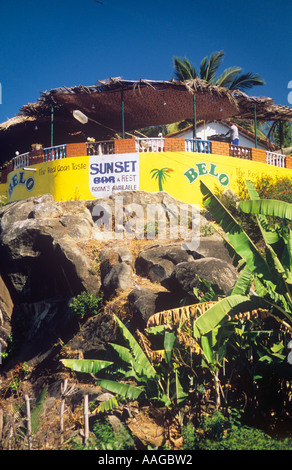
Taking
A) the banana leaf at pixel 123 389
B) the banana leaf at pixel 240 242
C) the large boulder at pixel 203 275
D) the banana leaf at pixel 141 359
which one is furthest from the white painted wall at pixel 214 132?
the banana leaf at pixel 123 389

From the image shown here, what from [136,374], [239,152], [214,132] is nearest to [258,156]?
[239,152]

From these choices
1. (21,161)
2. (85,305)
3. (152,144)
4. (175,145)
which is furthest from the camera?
(21,161)

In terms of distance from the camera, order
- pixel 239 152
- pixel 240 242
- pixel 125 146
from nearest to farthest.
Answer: pixel 240 242 < pixel 125 146 < pixel 239 152

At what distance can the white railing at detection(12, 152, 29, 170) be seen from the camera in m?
18.0

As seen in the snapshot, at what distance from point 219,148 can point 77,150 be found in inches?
207

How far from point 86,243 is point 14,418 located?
538 centimetres

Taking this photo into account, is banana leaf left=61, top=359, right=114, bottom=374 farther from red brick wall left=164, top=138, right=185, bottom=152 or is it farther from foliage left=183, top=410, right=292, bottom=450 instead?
red brick wall left=164, top=138, right=185, bottom=152

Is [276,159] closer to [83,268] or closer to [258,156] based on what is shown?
[258,156]

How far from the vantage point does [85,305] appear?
12273 mm

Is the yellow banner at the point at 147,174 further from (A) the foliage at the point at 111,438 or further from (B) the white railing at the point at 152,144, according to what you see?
(A) the foliage at the point at 111,438

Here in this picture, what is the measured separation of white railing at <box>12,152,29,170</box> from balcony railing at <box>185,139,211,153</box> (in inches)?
264

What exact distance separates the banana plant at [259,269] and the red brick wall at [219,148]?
8.44m

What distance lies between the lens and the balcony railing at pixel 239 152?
1662cm
